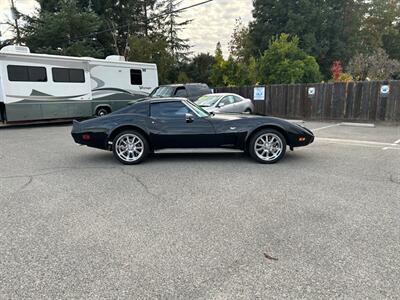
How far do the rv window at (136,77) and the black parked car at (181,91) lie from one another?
6.38 feet

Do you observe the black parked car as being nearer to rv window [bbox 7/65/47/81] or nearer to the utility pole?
rv window [bbox 7/65/47/81]

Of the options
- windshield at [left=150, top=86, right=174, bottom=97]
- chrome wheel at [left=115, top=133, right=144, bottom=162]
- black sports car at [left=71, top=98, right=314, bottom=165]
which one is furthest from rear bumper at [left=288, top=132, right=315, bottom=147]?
windshield at [left=150, top=86, right=174, bottom=97]

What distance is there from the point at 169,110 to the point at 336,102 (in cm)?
1038

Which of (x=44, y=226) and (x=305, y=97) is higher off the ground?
(x=305, y=97)

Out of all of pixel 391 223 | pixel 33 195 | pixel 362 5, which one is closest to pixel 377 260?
pixel 391 223

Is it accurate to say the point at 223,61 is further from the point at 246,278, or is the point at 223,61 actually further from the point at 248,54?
the point at 246,278

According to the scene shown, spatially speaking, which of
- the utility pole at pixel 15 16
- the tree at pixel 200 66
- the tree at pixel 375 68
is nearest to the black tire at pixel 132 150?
the tree at pixel 375 68

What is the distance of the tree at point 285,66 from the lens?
18.2 m

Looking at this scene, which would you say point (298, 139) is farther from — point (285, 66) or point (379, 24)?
point (379, 24)

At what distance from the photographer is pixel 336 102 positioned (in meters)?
13.9

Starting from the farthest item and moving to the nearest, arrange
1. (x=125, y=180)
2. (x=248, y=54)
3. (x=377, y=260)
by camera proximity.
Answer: (x=248, y=54) → (x=125, y=180) → (x=377, y=260)

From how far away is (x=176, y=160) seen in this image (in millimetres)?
6379

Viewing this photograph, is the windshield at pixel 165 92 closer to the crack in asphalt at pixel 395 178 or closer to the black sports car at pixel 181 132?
the black sports car at pixel 181 132

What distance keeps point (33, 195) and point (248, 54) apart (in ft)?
117
